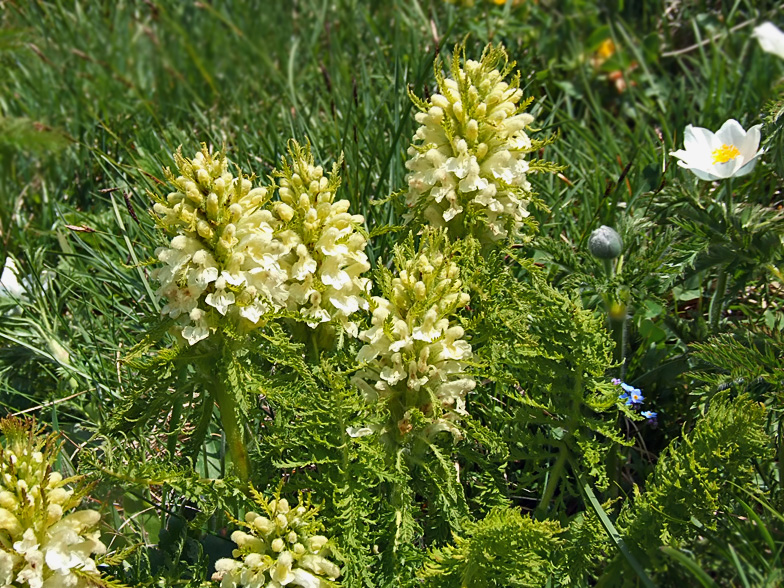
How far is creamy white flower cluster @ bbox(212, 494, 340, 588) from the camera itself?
1.59m

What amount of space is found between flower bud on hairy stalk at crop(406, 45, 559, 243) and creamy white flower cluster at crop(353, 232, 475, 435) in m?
0.21

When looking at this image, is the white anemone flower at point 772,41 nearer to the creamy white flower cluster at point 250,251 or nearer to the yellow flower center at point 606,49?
the creamy white flower cluster at point 250,251

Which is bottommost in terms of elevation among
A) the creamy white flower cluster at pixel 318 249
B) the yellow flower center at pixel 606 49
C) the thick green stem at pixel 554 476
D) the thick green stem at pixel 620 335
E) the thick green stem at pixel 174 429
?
the thick green stem at pixel 554 476

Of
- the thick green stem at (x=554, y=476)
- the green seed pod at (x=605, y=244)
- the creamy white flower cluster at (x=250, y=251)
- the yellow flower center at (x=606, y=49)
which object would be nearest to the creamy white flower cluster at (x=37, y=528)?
the creamy white flower cluster at (x=250, y=251)

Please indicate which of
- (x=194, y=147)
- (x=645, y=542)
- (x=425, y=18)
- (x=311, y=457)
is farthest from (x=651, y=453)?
(x=425, y=18)

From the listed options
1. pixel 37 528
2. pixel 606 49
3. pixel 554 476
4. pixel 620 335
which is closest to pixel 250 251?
pixel 37 528

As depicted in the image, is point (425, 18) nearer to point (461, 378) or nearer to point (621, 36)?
point (621, 36)

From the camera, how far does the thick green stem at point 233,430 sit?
73.1 inches

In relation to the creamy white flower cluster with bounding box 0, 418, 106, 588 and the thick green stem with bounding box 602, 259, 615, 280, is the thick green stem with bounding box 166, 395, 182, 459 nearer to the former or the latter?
the creamy white flower cluster with bounding box 0, 418, 106, 588

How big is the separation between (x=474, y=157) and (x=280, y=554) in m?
0.91

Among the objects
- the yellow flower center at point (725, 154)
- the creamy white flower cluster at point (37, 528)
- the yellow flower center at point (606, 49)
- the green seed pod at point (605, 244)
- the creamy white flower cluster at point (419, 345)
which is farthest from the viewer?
the yellow flower center at point (606, 49)

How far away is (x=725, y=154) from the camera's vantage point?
236 centimetres

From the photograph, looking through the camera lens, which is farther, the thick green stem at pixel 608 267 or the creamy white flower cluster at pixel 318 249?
the thick green stem at pixel 608 267

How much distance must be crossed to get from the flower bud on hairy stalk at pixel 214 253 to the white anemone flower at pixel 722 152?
1.08m
